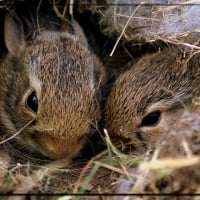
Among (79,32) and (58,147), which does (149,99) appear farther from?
(79,32)

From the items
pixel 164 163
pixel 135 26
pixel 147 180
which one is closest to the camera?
pixel 164 163

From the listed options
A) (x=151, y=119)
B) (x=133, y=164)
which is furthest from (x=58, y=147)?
(x=151, y=119)

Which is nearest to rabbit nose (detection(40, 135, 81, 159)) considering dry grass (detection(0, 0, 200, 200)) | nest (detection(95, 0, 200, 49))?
dry grass (detection(0, 0, 200, 200))

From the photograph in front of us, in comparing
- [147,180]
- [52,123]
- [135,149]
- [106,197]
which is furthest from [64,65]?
[147,180]

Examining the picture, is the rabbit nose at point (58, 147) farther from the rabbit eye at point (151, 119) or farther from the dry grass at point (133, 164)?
the rabbit eye at point (151, 119)

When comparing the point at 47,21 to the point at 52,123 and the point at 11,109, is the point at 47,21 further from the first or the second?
the point at 52,123

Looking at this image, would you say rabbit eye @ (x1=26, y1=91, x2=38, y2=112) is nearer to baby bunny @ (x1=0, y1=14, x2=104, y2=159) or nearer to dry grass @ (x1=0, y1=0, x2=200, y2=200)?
baby bunny @ (x1=0, y1=14, x2=104, y2=159)
